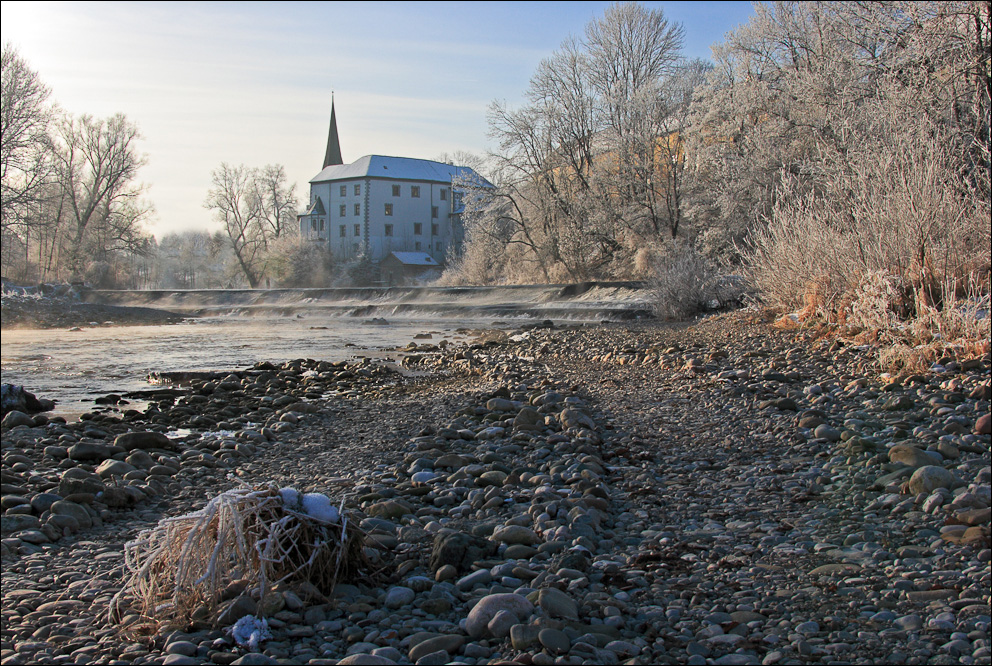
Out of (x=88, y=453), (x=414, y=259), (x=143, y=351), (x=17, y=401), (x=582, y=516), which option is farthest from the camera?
(x=414, y=259)

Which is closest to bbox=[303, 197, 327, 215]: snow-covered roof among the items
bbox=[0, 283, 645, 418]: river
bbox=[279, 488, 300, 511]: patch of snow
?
bbox=[0, 283, 645, 418]: river

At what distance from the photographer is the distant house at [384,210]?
243 ft

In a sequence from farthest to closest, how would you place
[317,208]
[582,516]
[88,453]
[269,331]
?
[317,208], [269,331], [88,453], [582,516]

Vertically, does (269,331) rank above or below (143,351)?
above

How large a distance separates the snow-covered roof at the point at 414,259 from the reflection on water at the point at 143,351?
1643 inches

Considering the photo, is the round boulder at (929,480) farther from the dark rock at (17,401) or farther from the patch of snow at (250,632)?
the dark rock at (17,401)

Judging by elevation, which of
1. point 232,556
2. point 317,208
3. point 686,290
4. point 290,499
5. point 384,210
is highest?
point 317,208

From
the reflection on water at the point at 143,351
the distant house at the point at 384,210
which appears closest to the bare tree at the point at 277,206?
the distant house at the point at 384,210

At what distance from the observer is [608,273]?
36.8 metres

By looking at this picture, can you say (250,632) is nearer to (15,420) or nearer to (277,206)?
(15,420)

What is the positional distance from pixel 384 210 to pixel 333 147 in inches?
837

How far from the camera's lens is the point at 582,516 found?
390 centimetres

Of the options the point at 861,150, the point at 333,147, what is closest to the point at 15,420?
the point at 861,150

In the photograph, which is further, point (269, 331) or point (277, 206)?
point (277, 206)
